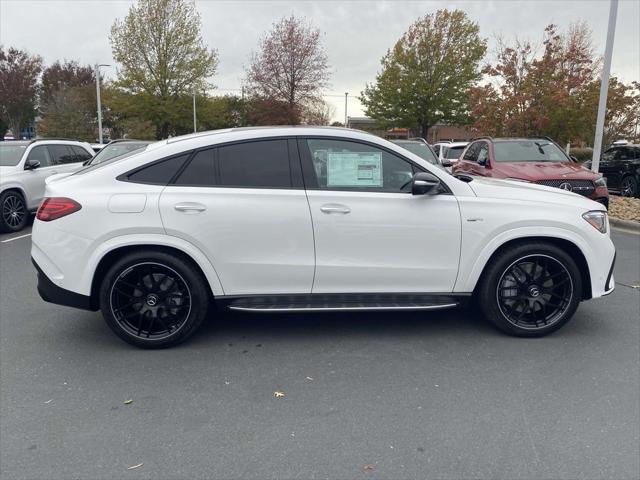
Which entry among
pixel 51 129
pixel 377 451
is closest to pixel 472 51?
pixel 51 129

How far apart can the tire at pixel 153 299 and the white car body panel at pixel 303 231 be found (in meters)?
0.12

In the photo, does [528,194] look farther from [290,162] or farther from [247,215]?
[247,215]

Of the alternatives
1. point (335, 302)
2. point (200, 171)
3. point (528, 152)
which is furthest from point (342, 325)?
point (528, 152)

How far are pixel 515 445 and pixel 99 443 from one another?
2.30 meters

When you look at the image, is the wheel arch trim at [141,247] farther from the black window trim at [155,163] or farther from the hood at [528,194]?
the hood at [528,194]

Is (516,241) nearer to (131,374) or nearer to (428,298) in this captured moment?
(428,298)

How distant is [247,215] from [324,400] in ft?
4.92

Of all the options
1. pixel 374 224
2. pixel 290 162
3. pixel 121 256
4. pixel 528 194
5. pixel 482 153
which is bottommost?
pixel 121 256

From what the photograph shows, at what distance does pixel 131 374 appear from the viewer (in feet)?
→ 12.4

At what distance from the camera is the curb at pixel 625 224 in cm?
991

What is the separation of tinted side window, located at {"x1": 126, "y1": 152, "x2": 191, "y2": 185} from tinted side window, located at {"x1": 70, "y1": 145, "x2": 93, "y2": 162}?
8611 mm

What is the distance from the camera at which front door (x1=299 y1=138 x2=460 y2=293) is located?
4.11 metres

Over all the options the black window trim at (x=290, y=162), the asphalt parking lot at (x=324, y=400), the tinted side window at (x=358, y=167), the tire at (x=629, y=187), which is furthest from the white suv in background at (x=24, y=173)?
the tire at (x=629, y=187)

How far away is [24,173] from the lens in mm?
9844
